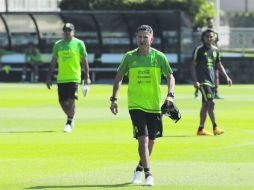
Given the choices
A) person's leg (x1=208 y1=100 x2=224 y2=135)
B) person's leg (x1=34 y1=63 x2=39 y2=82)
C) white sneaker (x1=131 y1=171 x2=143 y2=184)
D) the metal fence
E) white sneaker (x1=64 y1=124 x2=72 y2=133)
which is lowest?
person's leg (x1=34 y1=63 x2=39 y2=82)

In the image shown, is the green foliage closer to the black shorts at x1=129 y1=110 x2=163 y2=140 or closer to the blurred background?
the blurred background

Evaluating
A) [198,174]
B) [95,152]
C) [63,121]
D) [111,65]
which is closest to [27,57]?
[111,65]

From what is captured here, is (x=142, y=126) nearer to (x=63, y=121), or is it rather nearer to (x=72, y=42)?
(x=72, y=42)

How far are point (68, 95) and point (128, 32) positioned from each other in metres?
28.1

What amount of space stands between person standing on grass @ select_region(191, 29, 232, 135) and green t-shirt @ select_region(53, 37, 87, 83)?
2.23 m

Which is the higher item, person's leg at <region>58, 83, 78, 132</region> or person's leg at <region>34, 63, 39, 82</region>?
person's leg at <region>58, 83, 78, 132</region>

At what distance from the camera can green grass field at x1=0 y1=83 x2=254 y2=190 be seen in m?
12.9

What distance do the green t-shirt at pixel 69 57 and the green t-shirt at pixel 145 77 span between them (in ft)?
25.3

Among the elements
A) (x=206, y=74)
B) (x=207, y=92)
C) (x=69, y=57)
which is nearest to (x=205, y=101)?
(x=207, y=92)

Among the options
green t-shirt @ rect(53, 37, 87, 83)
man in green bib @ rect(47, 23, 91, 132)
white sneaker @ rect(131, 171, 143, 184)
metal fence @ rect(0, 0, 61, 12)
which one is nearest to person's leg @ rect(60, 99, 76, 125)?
man in green bib @ rect(47, 23, 91, 132)

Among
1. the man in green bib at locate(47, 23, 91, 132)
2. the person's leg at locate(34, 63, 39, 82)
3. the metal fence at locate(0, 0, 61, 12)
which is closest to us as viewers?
the man in green bib at locate(47, 23, 91, 132)

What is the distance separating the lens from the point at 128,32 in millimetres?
48594

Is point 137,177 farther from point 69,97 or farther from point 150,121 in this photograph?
point 69,97

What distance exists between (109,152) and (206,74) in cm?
417
